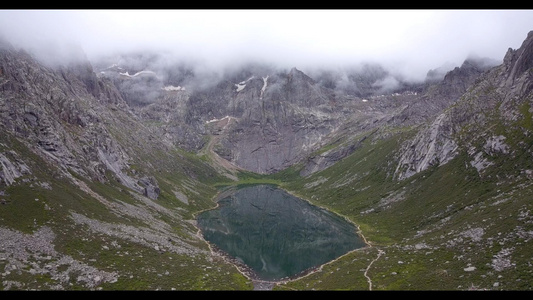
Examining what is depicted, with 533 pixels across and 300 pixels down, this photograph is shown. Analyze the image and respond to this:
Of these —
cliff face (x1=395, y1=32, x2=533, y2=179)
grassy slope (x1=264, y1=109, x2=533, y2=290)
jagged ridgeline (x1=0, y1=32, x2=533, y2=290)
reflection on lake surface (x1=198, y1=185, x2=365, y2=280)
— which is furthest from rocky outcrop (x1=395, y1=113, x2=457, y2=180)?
reflection on lake surface (x1=198, y1=185, x2=365, y2=280)

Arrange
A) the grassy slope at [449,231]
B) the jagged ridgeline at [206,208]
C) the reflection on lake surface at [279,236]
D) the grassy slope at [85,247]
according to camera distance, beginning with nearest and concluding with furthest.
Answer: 1. the grassy slope at [449,231]
2. the grassy slope at [85,247]
3. the jagged ridgeline at [206,208]
4. the reflection on lake surface at [279,236]

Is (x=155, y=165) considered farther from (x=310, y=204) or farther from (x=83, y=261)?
(x=83, y=261)

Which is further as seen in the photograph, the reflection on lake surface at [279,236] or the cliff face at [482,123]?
the cliff face at [482,123]

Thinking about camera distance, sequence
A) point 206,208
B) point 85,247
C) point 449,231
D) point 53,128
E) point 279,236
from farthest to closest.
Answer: point 206,208 → point 279,236 → point 53,128 → point 449,231 → point 85,247

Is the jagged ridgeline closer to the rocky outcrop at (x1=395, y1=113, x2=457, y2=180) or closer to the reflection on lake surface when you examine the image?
the rocky outcrop at (x1=395, y1=113, x2=457, y2=180)

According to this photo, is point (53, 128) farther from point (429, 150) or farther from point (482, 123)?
point (482, 123)

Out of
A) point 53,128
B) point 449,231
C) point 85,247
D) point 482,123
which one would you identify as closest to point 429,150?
point 482,123

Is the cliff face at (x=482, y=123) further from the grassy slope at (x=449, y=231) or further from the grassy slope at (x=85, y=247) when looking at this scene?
the grassy slope at (x=85, y=247)

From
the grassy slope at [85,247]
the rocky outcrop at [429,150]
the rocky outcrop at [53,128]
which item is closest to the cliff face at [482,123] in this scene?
the rocky outcrop at [429,150]
